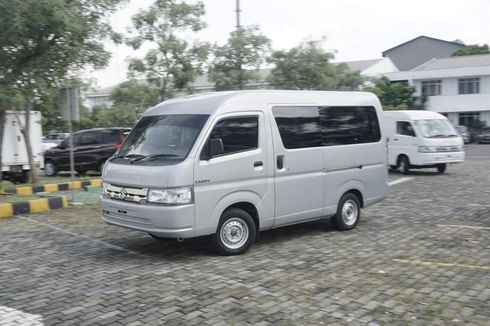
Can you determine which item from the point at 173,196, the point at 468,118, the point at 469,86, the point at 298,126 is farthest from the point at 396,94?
the point at 173,196

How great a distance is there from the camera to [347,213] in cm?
887

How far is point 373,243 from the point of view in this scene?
7859 millimetres

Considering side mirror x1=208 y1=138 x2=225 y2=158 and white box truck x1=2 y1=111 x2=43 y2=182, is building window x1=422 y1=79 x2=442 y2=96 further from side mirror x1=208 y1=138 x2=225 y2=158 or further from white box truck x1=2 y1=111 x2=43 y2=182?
side mirror x1=208 y1=138 x2=225 y2=158

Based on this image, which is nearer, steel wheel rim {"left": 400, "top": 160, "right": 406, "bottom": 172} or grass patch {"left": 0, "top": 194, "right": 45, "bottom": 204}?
grass patch {"left": 0, "top": 194, "right": 45, "bottom": 204}

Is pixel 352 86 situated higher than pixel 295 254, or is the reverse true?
pixel 352 86

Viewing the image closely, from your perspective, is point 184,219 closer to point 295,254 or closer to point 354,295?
point 295,254

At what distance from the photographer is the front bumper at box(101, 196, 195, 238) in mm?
6504

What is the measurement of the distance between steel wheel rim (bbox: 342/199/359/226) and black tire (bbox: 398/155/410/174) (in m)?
9.68

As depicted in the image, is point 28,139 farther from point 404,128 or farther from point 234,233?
point 404,128

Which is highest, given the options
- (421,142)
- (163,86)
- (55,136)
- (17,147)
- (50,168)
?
(163,86)

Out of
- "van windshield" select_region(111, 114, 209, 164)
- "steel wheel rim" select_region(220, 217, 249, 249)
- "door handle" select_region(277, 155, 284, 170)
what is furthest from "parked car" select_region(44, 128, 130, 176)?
"steel wheel rim" select_region(220, 217, 249, 249)

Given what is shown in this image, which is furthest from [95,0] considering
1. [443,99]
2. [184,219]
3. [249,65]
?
[443,99]

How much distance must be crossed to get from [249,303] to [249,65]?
18.7m

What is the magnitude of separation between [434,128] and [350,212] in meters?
10.3
